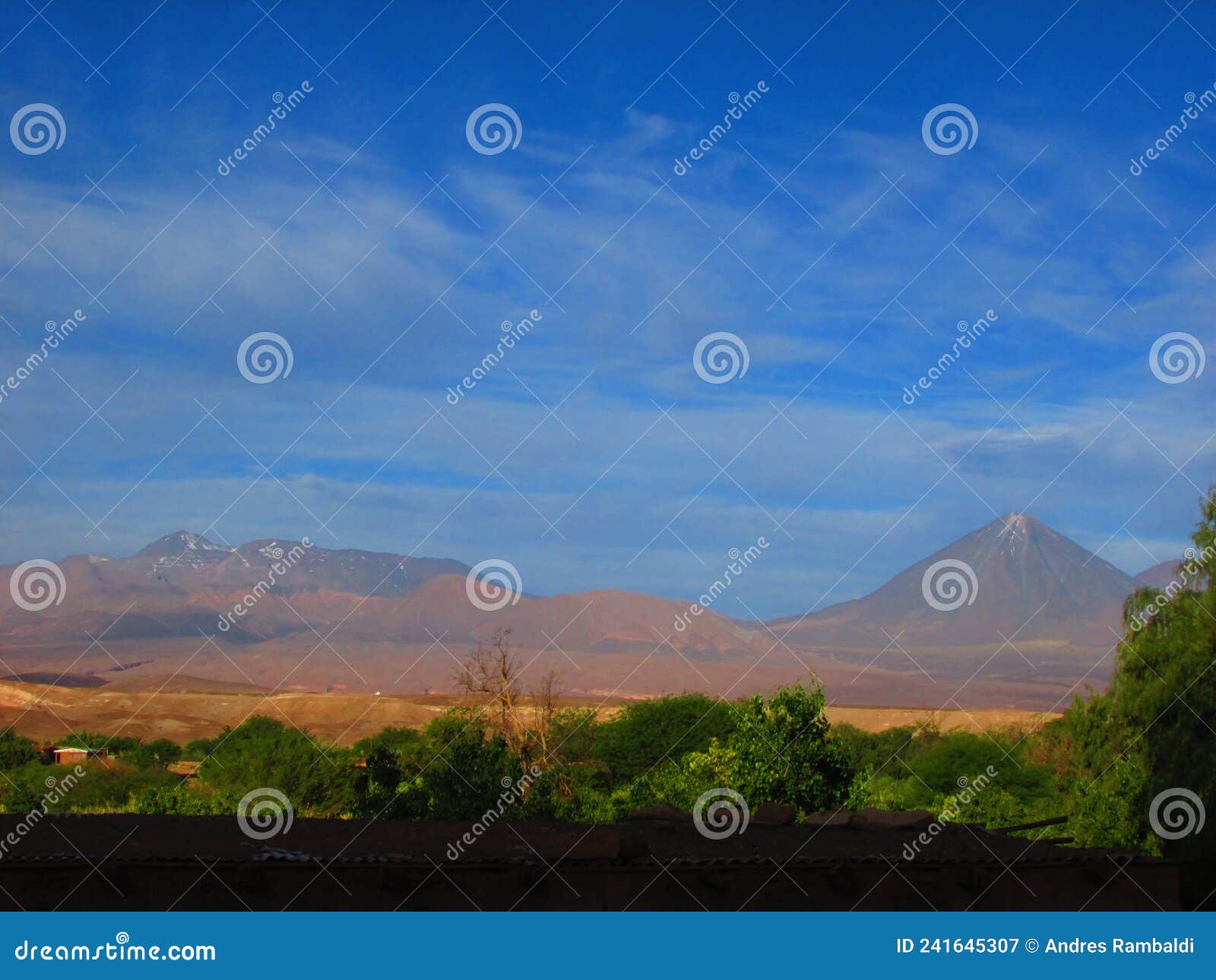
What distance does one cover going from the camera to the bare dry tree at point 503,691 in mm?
42375

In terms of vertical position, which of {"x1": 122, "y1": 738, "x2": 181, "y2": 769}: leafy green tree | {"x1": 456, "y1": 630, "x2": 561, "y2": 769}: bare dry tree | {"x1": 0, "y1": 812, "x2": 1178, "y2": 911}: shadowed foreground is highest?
{"x1": 456, "y1": 630, "x2": 561, "y2": 769}: bare dry tree

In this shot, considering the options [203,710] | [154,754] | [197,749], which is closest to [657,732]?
[197,749]

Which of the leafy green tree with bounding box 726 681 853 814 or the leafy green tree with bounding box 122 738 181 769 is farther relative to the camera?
the leafy green tree with bounding box 122 738 181 769

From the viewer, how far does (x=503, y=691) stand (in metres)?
42.9

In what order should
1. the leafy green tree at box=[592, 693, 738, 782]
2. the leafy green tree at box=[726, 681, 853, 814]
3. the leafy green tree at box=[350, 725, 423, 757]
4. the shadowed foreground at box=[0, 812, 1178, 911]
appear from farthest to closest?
the leafy green tree at box=[592, 693, 738, 782] → the leafy green tree at box=[350, 725, 423, 757] → the leafy green tree at box=[726, 681, 853, 814] → the shadowed foreground at box=[0, 812, 1178, 911]

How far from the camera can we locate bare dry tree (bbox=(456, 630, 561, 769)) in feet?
139

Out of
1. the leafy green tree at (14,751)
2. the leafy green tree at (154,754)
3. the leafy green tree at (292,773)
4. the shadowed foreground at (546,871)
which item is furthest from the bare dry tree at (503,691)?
the leafy green tree at (14,751)

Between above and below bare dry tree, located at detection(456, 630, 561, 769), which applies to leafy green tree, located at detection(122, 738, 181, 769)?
below

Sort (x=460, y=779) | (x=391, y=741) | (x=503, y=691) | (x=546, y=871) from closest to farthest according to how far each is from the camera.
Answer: (x=546, y=871), (x=460, y=779), (x=503, y=691), (x=391, y=741)

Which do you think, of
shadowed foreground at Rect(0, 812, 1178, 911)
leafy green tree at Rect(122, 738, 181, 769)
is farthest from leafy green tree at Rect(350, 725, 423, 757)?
shadowed foreground at Rect(0, 812, 1178, 911)

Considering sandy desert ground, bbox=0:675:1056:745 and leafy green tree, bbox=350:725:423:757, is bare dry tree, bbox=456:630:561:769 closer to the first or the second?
leafy green tree, bbox=350:725:423:757

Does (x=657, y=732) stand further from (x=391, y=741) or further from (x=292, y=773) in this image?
(x=292, y=773)

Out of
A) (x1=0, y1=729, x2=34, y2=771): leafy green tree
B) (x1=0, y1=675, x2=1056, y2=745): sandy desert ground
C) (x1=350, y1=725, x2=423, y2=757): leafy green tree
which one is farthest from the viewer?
(x1=0, y1=675, x2=1056, y2=745): sandy desert ground

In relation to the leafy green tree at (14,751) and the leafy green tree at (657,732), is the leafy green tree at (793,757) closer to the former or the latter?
the leafy green tree at (657,732)
